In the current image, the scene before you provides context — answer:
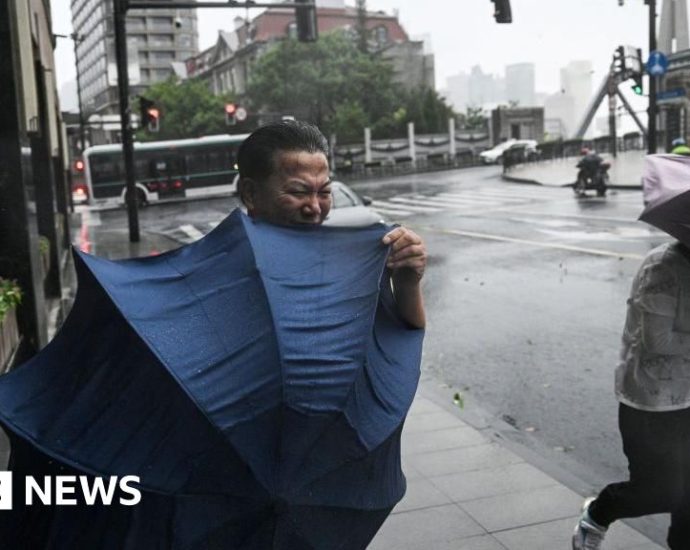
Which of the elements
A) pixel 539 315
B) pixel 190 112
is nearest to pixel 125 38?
pixel 539 315

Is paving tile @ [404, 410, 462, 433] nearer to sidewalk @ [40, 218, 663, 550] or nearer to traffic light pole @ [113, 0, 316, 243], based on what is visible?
sidewalk @ [40, 218, 663, 550]

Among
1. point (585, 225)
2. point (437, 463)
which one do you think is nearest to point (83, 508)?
point (437, 463)

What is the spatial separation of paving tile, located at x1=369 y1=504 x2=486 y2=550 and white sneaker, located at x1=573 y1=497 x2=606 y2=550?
0.48 meters

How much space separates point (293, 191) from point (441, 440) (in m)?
3.88

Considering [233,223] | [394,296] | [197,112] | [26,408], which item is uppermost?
[197,112]

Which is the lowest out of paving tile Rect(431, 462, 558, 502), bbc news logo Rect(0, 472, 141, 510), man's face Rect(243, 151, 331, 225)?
paving tile Rect(431, 462, 558, 502)

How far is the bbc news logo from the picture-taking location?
1811 mm

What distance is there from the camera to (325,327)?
6.17ft

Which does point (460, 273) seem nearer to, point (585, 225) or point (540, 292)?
point (540, 292)

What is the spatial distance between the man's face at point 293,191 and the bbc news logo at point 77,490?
32.4 inches

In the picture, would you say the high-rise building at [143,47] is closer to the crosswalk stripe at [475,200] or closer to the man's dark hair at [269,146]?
the crosswalk stripe at [475,200]

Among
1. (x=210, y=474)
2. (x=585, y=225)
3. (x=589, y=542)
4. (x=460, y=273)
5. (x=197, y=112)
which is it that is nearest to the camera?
(x=210, y=474)

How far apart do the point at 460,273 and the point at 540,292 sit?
2362mm

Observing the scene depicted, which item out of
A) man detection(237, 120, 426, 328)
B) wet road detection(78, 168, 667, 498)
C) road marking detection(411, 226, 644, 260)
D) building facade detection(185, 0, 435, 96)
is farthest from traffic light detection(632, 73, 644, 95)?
building facade detection(185, 0, 435, 96)
